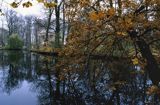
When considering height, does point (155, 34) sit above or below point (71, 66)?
above

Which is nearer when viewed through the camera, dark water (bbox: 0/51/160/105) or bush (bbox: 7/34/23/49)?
dark water (bbox: 0/51/160/105)

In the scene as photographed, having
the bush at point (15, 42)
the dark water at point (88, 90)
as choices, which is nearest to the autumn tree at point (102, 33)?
the dark water at point (88, 90)

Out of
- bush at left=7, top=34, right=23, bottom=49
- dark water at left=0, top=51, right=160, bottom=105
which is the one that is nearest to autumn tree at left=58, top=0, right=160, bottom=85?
dark water at left=0, top=51, right=160, bottom=105

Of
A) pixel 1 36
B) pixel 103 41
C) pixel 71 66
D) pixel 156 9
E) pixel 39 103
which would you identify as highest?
pixel 1 36

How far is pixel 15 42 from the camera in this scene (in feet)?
258

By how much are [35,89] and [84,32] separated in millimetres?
9885

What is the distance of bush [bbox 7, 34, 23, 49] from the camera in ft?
254

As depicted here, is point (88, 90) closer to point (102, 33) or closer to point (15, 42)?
point (102, 33)

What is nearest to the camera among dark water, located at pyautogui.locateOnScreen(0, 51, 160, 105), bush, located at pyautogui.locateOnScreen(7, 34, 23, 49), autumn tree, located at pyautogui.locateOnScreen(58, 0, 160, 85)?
autumn tree, located at pyautogui.locateOnScreen(58, 0, 160, 85)

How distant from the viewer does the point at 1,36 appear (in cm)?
10306

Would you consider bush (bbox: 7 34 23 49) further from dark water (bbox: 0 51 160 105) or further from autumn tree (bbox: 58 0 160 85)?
autumn tree (bbox: 58 0 160 85)

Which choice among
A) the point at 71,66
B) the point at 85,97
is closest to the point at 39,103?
the point at 85,97

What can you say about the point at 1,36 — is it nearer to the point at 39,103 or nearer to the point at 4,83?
the point at 4,83

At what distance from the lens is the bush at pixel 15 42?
7739 centimetres
